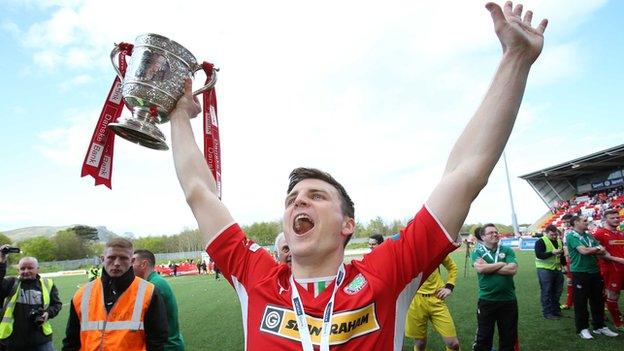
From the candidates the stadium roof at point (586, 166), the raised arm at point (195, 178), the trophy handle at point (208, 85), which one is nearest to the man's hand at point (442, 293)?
the raised arm at point (195, 178)

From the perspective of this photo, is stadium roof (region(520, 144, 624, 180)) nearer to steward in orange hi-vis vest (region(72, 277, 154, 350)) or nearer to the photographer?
steward in orange hi-vis vest (region(72, 277, 154, 350))

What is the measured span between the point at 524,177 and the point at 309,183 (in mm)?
48478

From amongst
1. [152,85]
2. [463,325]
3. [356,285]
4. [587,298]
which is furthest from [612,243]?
[152,85]

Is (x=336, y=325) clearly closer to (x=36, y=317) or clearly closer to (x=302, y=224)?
(x=302, y=224)

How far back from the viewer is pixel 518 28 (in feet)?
5.30

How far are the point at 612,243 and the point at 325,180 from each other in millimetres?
7930

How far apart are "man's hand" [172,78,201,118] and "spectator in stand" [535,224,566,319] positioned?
880 cm

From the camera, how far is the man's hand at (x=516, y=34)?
5.29 ft

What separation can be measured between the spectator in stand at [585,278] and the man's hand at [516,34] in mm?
6977

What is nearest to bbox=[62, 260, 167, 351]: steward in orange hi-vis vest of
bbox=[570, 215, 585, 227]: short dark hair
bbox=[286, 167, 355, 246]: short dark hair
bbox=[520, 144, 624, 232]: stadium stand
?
bbox=[286, 167, 355, 246]: short dark hair

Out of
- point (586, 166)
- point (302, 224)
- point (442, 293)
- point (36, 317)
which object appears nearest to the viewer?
point (302, 224)

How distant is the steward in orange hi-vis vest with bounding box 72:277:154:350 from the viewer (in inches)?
133

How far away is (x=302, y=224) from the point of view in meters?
1.96

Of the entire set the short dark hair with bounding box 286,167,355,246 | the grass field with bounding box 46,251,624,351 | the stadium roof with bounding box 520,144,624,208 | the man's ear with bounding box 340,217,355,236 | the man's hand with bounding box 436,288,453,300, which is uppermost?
the stadium roof with bounding box 520,144,624,208
